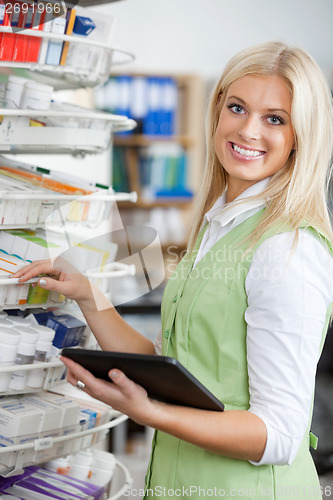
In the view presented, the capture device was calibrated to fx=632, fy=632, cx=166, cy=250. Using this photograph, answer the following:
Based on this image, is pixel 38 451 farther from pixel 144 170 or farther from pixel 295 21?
pixel 295 21

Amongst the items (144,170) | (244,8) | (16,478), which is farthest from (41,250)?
(244,8)

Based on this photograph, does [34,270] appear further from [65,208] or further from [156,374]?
[156,374]

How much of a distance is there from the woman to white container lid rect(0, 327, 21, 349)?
0.39 ft

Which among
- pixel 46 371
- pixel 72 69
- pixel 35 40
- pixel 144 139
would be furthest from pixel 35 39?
pixel 144 139

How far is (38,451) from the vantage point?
54.3 inches

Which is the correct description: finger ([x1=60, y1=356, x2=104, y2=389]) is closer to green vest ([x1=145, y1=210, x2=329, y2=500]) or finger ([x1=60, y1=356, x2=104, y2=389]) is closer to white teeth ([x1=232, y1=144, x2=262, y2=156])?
green vest ([x1=145, y1=210, x2=329, y2=500])

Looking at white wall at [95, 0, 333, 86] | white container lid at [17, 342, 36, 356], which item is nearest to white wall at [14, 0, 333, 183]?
white wall at [95, 0, 333, 86]

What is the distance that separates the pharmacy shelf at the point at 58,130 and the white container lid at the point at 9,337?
39cm

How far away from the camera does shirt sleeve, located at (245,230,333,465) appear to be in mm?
1065

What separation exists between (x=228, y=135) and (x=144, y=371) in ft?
A: 1.80

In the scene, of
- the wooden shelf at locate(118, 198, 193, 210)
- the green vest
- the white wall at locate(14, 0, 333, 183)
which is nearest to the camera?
the green vest

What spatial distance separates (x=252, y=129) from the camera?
124cm

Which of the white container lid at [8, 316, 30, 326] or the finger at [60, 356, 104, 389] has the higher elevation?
the finger at [60, 356, 104, 389]

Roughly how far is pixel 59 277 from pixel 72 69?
1.51ft
